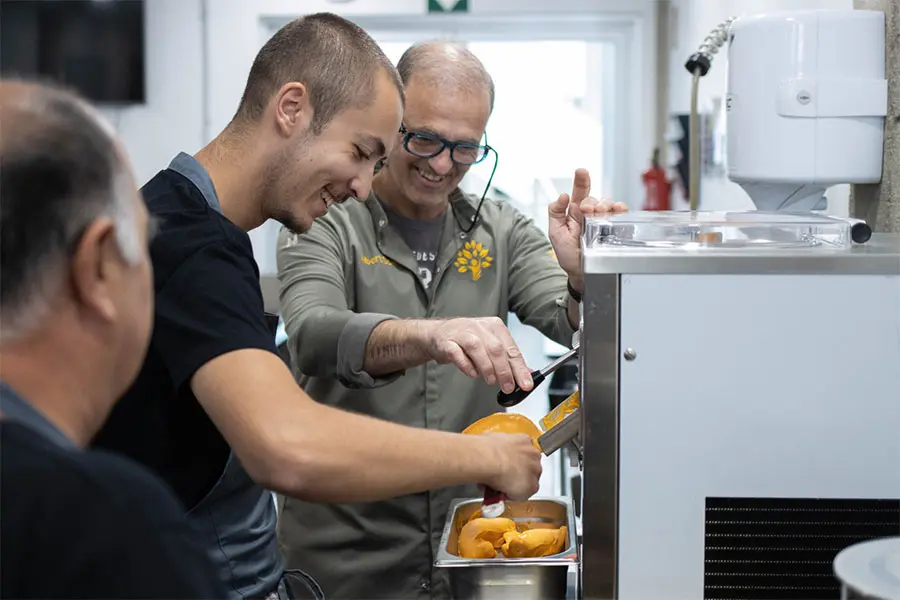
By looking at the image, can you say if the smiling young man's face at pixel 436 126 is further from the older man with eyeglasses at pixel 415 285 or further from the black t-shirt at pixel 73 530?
the black t-shirt at pixel 73 530

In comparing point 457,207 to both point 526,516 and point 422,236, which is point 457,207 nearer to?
point 422,236

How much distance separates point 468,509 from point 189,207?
1.83 ft

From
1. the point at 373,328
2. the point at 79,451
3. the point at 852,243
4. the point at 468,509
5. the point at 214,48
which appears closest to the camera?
the point at 79,451

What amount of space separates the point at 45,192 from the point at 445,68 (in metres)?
1.20

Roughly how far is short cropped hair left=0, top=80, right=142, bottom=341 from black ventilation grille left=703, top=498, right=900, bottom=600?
75 cm

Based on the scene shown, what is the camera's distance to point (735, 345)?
3.76 ft

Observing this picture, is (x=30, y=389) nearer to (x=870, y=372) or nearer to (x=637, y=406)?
(x=637, y=406)

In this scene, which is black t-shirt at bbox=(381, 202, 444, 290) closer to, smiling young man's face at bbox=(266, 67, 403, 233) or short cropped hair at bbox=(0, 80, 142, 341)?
smiling young man's face at bbox=(266, 67, 403, 233)

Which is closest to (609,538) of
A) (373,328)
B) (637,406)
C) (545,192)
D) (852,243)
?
(637,406)

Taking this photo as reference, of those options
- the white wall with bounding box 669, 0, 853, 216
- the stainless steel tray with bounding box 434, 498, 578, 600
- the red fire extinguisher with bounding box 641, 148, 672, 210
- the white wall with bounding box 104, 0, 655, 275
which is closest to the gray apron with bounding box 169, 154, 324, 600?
the stainless steel tray with bounding box 434, 498, 578, 600

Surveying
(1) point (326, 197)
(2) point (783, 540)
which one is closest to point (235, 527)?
(1) point (326, 197)

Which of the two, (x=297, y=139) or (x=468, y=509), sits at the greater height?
(x=297, y=139)

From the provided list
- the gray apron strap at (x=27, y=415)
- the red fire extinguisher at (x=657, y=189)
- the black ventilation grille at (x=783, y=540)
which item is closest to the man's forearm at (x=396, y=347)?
the black ventilation grille at (x=783, y=540)

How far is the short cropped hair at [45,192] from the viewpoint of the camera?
2.28 feet
